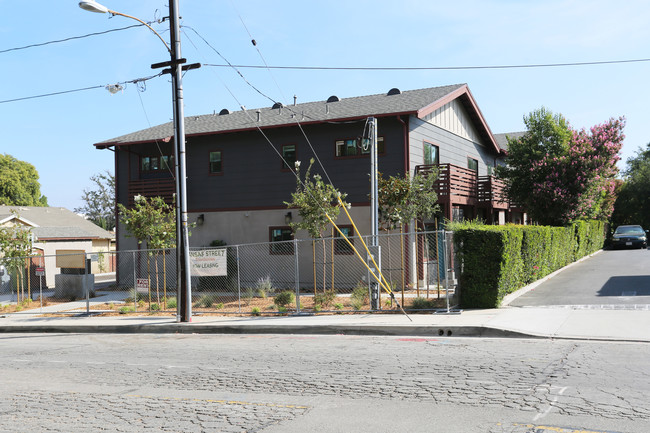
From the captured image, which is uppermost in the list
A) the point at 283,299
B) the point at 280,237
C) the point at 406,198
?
the point at 406,198

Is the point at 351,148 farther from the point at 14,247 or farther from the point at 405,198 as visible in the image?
the point at 14,247

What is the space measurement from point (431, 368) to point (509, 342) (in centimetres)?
271

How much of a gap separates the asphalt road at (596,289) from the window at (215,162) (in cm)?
1279

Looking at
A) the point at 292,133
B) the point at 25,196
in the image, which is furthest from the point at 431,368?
the point at 25,196

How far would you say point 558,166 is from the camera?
2538 centimetres

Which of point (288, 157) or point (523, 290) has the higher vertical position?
point (288, 157)

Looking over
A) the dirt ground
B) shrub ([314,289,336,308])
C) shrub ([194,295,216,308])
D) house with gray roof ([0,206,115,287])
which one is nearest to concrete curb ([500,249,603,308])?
the dirt ground

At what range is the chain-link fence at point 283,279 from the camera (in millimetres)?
15711

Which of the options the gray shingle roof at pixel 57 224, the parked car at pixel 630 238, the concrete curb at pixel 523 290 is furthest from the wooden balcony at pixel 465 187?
the gray shingle roof at pixel 57 224

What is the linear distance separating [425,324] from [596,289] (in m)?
7.17

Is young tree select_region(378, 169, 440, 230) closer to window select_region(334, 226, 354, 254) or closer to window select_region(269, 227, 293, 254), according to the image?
window select_region(334, 226, 354, 254)

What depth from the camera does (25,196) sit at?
63250mm

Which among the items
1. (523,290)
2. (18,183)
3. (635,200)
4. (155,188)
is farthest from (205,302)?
(18,183)

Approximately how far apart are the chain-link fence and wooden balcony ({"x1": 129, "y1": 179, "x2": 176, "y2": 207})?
2340 mm
